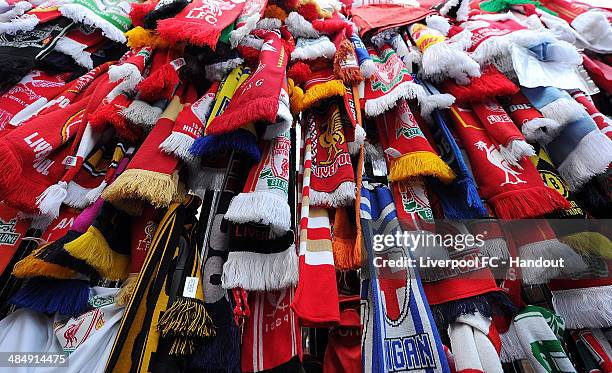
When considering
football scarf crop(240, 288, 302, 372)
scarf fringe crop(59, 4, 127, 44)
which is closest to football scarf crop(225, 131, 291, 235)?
football scarf crop(240, 288, 302, 372)

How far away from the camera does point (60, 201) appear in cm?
66

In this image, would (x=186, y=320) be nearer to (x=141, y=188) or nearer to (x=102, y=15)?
(x=141, y=188)

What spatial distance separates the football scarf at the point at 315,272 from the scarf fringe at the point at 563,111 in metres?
0.54

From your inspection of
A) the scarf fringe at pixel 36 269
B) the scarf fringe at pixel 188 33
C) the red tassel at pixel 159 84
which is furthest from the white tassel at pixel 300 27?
the scarf fringe at pixel 36 269

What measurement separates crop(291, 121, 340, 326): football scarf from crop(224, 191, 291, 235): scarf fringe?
6 centimetres

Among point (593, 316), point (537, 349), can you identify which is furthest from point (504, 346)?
point (593, 316)

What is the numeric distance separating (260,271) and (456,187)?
0.45 meters

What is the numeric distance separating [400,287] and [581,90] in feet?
2.28

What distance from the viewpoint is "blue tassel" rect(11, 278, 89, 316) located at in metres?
0.56

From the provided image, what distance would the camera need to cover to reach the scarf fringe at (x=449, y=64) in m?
0.79

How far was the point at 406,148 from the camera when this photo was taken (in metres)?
0.73

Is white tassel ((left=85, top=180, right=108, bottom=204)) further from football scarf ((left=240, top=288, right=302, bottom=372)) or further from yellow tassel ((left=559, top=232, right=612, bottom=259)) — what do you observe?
yellow tassel ((left=559, top=232, right=612, bottom=259))

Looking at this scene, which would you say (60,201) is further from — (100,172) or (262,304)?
(262,304)

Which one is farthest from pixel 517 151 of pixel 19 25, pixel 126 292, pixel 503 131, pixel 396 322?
pixel 19 25
